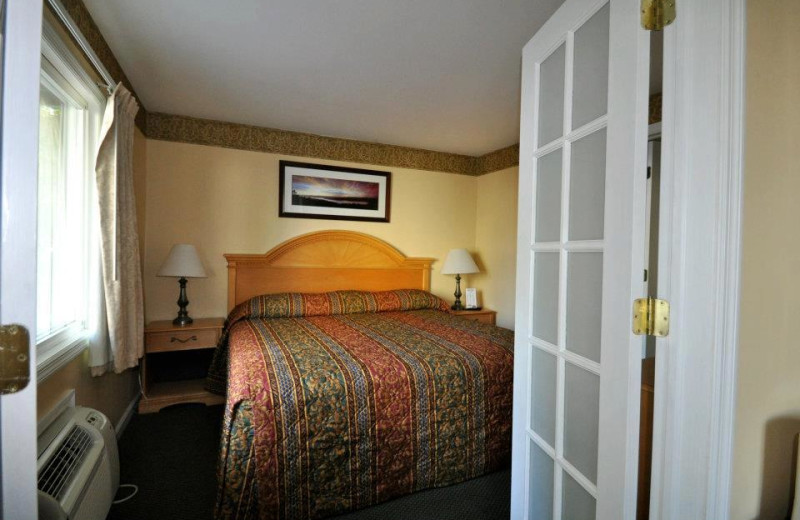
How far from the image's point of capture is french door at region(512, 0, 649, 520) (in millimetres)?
889

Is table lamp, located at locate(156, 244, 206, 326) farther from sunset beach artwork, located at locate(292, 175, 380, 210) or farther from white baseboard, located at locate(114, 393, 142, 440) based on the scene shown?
sunset beach artwork, located at locate(292, 175, 380, 210)

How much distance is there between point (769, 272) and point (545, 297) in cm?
54

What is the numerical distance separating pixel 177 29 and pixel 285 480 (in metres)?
2.24

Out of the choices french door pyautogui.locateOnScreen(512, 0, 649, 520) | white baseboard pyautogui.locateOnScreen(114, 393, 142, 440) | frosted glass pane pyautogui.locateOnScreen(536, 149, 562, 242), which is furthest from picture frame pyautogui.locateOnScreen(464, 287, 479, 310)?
white baseboard pyautogui.locateOnScreen(114, 393, 142, 440)

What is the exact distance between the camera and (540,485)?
1.25 metres

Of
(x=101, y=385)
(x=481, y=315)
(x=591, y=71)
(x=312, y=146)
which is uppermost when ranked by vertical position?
(x=312, y=146)

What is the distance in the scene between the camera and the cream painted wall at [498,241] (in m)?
3.81

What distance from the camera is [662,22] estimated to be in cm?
85

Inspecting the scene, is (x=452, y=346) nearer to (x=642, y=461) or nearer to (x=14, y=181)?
(x=642, y=461)

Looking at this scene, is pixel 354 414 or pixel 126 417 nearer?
pixel 354 414

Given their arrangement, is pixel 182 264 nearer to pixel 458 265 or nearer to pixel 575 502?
pixel 458 265

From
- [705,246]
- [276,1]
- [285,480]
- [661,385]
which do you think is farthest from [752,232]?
[276,1]

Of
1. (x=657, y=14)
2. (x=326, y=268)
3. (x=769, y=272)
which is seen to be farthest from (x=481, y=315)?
(x=657, y=14)

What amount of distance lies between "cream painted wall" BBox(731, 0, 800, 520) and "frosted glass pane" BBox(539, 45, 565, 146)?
1.48 ft
